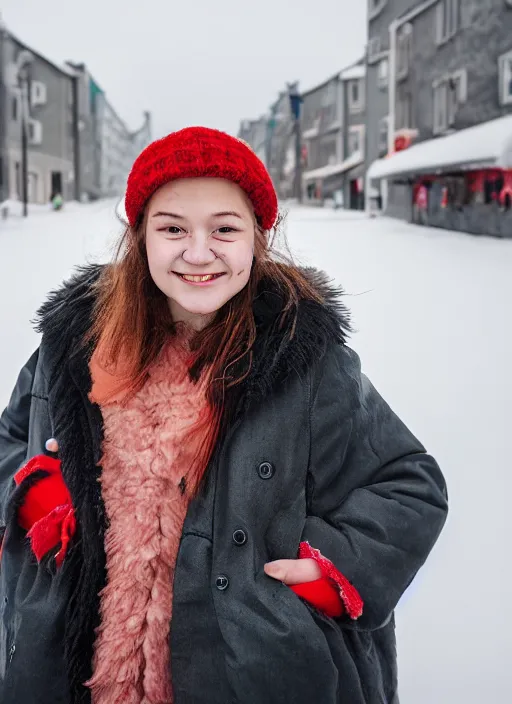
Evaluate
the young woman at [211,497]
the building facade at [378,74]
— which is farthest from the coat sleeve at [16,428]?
the building facade at [378,74]

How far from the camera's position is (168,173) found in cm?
112

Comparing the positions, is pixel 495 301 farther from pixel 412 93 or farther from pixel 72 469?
pixel 412 93

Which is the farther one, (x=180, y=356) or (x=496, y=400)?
(x=496, y=400)

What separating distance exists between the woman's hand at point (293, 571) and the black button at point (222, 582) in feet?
0.22

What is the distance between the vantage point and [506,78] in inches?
489

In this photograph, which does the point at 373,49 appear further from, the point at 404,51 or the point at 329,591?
the point at 329,591

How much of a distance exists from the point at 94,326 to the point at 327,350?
0.44 meters

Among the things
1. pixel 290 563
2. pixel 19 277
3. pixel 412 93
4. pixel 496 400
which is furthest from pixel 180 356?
pixel 412 93

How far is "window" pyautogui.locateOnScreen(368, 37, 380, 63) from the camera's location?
21.4 meters

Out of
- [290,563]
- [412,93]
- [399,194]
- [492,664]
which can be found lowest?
[492,664]

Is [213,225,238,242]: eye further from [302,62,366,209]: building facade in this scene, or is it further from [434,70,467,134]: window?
[302,62,366,209]: building facade

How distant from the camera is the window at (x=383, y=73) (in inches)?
859

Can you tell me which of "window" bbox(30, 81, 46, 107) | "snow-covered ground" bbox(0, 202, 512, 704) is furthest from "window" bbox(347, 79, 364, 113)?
"snow-covered ground" bbox(0, 202, 512, 704)

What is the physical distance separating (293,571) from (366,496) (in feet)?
0.59
